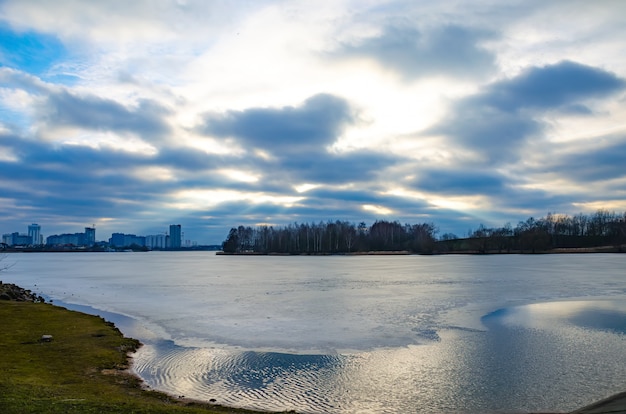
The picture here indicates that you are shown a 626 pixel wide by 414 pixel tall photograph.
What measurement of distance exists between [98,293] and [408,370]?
35.7 meters

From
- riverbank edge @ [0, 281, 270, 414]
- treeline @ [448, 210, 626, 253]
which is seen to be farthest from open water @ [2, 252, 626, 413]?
treeline @ [448, 210, 626, 253]

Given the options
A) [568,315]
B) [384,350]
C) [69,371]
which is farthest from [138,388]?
[568,315]

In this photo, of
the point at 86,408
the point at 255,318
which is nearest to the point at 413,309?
the point at 255,318

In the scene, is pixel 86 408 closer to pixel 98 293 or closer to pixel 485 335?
pixel 485 335

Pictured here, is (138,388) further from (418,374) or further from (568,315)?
(568,315)

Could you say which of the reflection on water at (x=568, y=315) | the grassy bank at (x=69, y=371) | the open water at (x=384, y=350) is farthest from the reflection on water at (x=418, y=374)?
the reflection on water at (x=568, y=315)

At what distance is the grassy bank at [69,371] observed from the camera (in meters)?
10.3

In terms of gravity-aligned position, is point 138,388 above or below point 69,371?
below

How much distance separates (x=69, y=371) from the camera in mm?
15125

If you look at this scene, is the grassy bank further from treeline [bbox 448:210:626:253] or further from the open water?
treeline [bbox 448:210:626:253]

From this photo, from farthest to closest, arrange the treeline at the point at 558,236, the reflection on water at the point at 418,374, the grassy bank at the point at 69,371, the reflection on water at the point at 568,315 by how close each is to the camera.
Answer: the treeline at the point at 558,236 < the reflection on water at the point at 568,315 < the reflection on water at the point at 418,374 < the grassy bank at the point at 69,371

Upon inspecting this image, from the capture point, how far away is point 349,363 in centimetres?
1677

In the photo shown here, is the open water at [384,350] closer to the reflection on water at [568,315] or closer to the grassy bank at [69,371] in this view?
the reflection on water at [568,315]

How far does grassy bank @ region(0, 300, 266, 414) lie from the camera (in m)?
10.3
